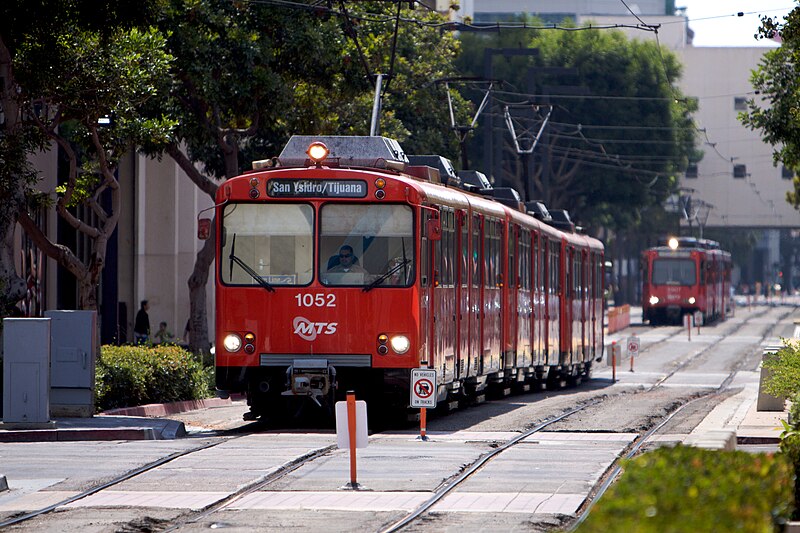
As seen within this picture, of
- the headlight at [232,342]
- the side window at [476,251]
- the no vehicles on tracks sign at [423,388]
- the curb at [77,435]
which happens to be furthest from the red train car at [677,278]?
the curb at [77,435]

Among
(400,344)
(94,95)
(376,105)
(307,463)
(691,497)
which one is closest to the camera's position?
(691,497)

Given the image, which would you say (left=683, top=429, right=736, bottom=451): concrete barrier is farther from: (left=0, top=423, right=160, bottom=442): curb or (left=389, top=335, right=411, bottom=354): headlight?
(left=0, top=423, right=160, bottom=442): curb

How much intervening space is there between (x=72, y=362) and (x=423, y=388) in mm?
5264

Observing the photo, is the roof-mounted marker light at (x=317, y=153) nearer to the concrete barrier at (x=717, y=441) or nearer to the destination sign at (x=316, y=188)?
the destination sign at (x=316, y=188)

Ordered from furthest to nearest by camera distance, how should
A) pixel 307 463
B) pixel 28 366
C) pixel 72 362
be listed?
pixel 72 362, pixel 28 366, pixel 307 463

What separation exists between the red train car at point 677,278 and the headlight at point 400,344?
172ft

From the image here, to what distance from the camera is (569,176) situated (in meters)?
73.1

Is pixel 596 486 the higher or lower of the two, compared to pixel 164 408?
lower

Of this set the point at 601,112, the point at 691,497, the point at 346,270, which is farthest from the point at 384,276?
the point at 601,112

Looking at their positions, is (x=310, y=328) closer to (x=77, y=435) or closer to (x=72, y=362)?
(x=77, y=435)

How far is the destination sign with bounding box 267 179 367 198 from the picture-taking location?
65.5ft

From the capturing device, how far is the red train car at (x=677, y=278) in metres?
72.6

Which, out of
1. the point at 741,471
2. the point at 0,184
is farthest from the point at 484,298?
the point at 741,471

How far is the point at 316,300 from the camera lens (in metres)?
19.8
